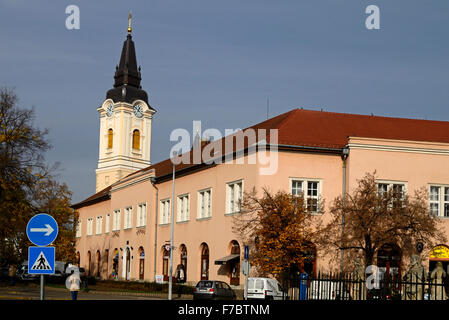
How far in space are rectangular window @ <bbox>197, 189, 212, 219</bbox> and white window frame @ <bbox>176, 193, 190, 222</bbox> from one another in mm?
2292

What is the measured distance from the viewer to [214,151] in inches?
2073

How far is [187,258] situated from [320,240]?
1485 cm

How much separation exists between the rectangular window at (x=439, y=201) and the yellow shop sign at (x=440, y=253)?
2.02 metres

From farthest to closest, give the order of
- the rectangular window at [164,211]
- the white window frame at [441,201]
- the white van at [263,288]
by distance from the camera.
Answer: the rectangular window at [164,211]
the white window frame at [441,201]
the white van at [263,288]

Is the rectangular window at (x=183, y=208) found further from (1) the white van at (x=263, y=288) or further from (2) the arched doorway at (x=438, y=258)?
(1) the white van at (x=263, y=288)

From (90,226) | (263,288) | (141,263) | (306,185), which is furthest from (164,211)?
(90,226)

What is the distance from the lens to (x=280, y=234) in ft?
128

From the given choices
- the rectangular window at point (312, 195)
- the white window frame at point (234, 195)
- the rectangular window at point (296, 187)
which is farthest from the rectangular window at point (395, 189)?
the white window frame at point (234, 195)

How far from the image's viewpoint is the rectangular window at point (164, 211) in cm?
5833

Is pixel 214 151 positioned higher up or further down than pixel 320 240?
higher up

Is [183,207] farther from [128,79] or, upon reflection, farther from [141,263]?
[128,79]
